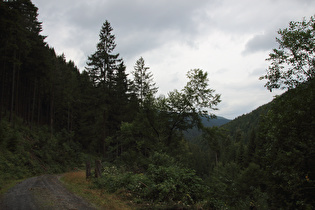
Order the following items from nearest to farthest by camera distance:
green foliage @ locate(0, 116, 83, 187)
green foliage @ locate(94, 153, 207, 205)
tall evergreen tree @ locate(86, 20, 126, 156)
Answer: green foliage @ locate(94, 153, 207, 205)
green foliage @ locate(0, 116, 83, 187)
tall evergreen tree @ locate(86, 20, 126, 156)

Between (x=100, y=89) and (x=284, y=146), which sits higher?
(x=100, y=89)

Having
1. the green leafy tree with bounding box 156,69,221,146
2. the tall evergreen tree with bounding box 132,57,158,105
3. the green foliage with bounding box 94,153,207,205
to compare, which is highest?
the tall evergreen tree with bounding box 132,57,158,105

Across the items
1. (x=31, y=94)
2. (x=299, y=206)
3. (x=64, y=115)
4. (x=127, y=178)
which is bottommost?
(x=299, y=206)

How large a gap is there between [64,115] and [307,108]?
4467 centimetres

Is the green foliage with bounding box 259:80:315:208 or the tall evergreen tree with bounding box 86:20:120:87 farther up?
the tall evergreen tree with bounding box 86:20:120:87

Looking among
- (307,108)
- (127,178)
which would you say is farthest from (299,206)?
(127,178)

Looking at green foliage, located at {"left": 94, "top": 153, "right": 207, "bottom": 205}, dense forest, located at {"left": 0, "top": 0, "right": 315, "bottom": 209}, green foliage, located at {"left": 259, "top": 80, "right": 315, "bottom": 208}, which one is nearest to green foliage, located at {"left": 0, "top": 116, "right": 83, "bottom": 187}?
dense forest, located at {"left": 0, "top": 0, "right": 315, "bottom": 209}

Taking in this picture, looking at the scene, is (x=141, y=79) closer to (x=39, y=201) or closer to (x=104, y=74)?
(x=104, y=74)

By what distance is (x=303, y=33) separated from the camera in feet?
34.5

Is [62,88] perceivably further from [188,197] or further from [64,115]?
[188,197]

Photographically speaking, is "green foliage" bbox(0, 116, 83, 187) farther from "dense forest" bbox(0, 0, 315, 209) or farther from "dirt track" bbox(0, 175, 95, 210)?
"dirt track" bbox(0, 175, 95, 210)

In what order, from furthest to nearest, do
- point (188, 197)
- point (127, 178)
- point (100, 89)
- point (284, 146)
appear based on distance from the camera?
point (100, 89) < point (284, 146) < point (127, 178) < point (188, 197)

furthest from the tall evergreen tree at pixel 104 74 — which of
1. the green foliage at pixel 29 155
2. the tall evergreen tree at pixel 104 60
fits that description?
the green foliage at pixel 29 155

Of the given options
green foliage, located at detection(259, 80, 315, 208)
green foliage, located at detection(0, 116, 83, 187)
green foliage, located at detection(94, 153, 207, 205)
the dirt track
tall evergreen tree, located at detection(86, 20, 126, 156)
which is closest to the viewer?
the dirt track
